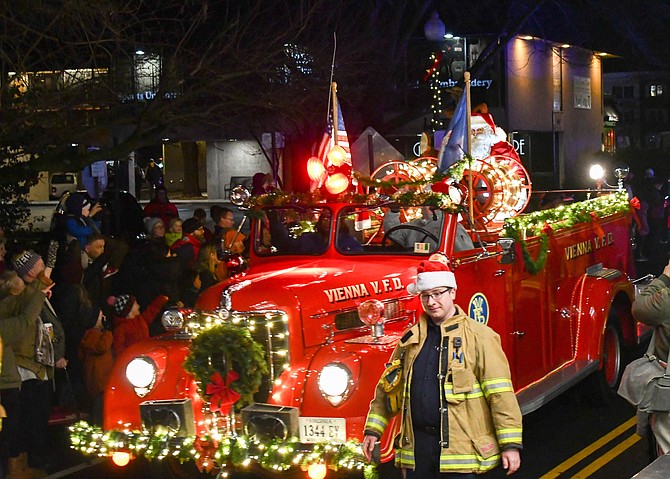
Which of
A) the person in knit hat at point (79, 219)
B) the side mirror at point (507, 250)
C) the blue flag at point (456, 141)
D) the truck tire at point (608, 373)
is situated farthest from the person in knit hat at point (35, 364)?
the truck tire at point (608, 373)

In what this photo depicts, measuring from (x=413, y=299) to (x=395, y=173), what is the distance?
2.75m

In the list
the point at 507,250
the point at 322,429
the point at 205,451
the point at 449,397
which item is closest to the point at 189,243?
the point at 507,250

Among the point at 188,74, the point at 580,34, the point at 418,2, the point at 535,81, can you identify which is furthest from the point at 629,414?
the point at 535,81

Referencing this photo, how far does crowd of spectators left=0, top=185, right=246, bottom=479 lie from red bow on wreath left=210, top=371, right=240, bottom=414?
154 cm

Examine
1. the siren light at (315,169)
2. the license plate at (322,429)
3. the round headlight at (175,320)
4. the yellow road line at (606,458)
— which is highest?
the siren light at (315,169)

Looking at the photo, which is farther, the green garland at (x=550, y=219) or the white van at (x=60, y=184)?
the white van at (x=60, y=184)

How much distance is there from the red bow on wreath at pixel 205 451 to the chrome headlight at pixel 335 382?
822 mm

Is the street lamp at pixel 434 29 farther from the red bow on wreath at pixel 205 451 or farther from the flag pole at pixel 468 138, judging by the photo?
the red bow on wreath at pixel 205 451

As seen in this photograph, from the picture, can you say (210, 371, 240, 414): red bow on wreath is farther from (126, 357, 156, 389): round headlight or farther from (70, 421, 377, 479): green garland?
(126, 357, 156, 389): round headlight

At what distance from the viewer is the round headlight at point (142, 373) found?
25.6ft

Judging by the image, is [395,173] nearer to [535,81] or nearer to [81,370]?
[81,370]

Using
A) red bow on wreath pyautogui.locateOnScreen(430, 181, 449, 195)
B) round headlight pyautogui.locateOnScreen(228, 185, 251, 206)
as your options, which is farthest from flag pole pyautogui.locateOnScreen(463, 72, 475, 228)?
round headlight pyautogui.locateOnScreen(228, 185, 251, 206)

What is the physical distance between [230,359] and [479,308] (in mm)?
2087

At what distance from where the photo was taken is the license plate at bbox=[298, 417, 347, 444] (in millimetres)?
6957
